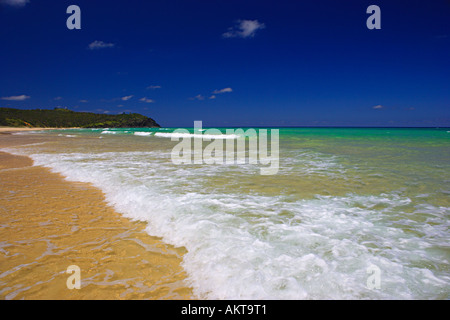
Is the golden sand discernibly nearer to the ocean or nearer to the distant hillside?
the ocean

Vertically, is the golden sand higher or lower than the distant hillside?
lower

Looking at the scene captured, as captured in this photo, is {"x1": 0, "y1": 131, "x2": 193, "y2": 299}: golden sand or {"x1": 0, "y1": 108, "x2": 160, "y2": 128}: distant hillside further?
{"x1": 0, "y1": 108, "x2": 160, "y2": 128}: distant hillside

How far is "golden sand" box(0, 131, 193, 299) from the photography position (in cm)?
260

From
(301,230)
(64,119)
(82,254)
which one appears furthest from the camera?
(64,119)

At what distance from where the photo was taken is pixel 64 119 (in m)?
111

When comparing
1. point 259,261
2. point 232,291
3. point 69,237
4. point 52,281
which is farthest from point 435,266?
point 69,237

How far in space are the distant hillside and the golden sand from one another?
10525cm

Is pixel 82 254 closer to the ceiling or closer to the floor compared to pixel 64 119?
closer to the floor

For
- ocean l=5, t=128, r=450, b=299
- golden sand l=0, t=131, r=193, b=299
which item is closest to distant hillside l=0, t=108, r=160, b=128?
golden sand l=0, t=131, r=193, b=299

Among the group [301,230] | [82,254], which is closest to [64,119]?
[82,254]

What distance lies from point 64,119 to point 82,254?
132m

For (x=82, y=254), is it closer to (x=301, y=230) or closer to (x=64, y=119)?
(x=301, y=230)

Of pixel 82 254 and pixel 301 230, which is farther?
pixel 301 230

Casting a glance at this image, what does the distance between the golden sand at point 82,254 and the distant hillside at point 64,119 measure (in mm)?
105251
